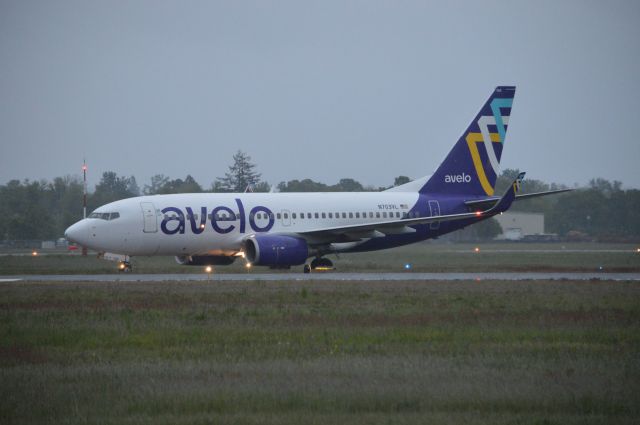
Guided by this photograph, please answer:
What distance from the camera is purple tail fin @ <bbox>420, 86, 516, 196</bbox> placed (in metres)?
46.6

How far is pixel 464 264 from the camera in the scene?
47.9 metres

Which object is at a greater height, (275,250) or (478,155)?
(478,155)

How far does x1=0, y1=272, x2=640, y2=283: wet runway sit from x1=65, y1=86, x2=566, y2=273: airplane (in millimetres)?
1517

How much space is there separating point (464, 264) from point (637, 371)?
3242 cm

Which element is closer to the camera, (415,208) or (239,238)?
(239,238)

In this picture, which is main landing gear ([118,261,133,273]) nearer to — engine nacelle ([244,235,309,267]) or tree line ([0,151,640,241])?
engine nacelle ([244,235,309,267])

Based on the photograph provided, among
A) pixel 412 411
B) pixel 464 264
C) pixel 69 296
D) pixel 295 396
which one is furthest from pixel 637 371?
pixel 464 264

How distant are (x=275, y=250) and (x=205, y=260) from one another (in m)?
4.32

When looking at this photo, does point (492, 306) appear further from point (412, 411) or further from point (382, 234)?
point (382, 234)

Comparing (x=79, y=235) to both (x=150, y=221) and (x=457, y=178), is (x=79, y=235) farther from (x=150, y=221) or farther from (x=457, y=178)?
(x=457, y=178)

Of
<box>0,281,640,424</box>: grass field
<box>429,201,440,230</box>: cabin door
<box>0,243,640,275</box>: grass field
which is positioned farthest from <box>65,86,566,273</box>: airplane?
<box>0,281,640,424</box>: grass field

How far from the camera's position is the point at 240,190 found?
76188 millimetres

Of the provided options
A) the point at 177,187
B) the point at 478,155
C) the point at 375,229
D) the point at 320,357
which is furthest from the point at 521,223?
the point at 320,357

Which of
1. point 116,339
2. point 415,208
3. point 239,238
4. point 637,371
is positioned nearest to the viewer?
point 637,371
